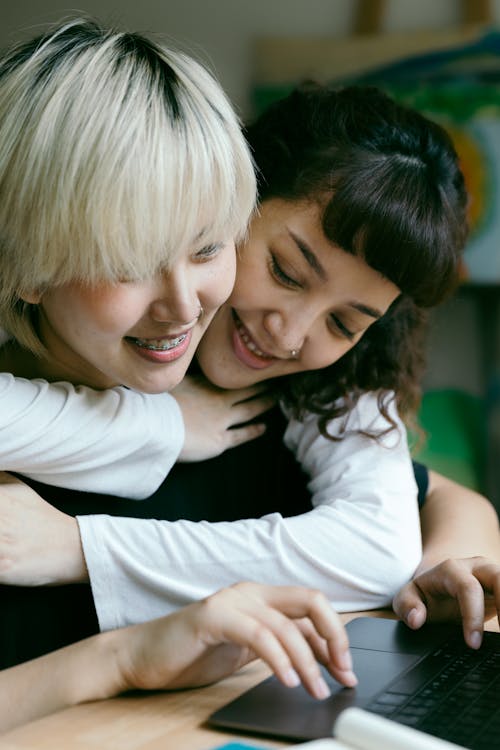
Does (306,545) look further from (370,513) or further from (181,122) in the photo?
(181,122)

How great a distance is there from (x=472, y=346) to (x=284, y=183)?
189cm

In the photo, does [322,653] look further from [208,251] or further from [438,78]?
[438,78]

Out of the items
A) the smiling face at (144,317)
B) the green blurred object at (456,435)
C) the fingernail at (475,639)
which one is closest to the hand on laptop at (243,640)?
the fingernail at (475,639)

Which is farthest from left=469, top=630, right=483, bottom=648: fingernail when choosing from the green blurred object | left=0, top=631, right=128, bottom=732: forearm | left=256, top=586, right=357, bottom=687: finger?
the green blurred object

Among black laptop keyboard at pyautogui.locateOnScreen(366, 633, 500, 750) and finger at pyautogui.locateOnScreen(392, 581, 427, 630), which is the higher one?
black laptop keyboard at pyautogui.locateOnScreen(366, 633, 500, 750)

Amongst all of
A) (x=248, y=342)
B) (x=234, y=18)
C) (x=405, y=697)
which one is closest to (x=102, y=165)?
(x=248, y=342)

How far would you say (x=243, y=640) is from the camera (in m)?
0.77

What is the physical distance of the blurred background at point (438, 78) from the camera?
2859 mm

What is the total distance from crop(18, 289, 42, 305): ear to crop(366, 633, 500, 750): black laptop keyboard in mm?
473

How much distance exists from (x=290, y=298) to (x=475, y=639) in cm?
45

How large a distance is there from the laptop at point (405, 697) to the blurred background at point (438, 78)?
1968 millimetres

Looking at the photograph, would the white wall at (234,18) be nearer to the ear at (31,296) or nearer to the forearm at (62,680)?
the ear at (31,296)

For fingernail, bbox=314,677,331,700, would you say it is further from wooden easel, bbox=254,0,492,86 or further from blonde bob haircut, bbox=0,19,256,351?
wooden easel, bbox=254,0,492,86

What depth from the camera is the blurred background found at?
286cm
